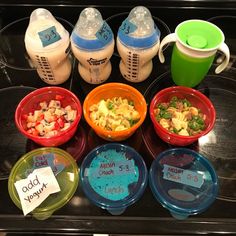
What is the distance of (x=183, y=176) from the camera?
0.67 metres

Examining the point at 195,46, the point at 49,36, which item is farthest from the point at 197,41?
the point at 49,36

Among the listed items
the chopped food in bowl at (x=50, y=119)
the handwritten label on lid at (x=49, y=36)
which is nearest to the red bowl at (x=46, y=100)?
the chopped food in bowl at (x=50, y=119)

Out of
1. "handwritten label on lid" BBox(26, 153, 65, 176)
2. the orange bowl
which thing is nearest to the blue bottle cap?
the orange bowl

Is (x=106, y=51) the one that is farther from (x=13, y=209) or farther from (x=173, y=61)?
(x=13, y=209)

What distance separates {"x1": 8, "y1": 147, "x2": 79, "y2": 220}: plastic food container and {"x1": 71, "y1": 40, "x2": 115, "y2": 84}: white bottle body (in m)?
0.23

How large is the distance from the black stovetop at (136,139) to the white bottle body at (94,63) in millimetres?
→ 34

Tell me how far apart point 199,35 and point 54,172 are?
49cm

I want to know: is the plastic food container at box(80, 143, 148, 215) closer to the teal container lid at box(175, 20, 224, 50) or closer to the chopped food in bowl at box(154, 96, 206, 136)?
the chopped food in bowl at box(154, 96, 206, 136)

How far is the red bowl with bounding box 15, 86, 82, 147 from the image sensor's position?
2.23 ft

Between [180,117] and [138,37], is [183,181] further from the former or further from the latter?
[138,37]

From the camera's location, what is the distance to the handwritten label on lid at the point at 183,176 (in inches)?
26.1

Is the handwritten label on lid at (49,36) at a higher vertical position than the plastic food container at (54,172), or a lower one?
higher

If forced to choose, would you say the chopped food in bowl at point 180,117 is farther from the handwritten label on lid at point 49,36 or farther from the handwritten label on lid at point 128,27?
the handwritten label on lid at point 49,36

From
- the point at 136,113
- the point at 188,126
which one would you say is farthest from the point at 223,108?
the point at 136,113
